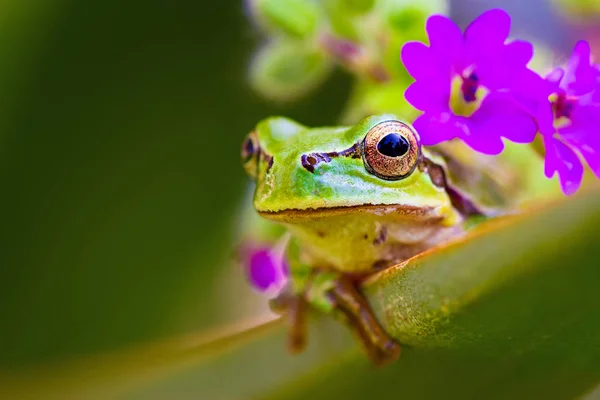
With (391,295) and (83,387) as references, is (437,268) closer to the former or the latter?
(391,295)

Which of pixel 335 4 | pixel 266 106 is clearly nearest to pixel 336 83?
pixel 266 106

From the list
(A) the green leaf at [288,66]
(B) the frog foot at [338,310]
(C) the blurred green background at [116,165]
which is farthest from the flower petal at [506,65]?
(C) the blurred green background at [116,165]

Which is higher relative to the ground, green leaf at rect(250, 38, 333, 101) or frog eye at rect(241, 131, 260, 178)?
green leaf at rect(250, 38, 333, 101)

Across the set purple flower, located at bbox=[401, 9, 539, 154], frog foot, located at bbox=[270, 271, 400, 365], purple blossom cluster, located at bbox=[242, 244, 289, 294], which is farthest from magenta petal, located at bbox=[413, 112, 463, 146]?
purple blossom cluster, located at bbox=[242, 244, 289, 294]

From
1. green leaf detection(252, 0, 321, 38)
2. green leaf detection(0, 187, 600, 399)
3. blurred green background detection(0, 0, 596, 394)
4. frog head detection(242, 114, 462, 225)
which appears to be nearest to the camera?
green leaf detection(0, 187, 600, 399)

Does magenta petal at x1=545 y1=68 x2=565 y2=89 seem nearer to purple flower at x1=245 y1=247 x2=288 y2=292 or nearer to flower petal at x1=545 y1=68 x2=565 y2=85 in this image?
flower petal at x1=545 y1=68 x2=565 y2=85

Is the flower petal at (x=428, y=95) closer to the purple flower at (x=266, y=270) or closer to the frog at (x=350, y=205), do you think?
the frog at (x=350, y=205)

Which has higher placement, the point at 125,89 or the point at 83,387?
the point at 125,89
